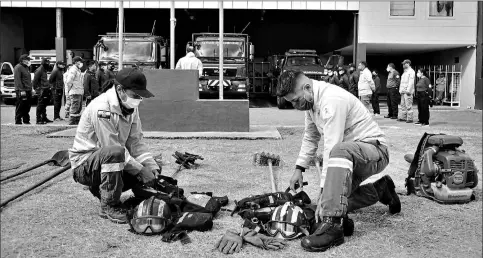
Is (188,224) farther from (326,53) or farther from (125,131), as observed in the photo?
(326,53)

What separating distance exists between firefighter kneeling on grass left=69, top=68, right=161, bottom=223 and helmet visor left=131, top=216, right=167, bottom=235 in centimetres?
34

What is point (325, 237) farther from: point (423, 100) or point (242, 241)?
point (423, 100)

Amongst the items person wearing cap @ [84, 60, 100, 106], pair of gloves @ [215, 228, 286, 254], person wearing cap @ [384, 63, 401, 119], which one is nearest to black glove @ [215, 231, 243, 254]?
pair of gloves @ [215, 228, 286, 254]

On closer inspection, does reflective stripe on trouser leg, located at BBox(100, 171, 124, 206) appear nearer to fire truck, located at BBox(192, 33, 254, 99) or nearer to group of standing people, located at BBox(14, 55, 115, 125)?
group of standing people, located at BBox(14, 55, 115, 125)

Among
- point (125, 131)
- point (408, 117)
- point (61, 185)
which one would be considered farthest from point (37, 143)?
point (408, 117)

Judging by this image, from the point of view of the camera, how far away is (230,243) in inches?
161

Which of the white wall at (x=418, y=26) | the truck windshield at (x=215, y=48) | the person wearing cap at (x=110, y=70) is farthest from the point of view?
the white wall at (x=418, y=26)

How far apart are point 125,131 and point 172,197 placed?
2.47 feet

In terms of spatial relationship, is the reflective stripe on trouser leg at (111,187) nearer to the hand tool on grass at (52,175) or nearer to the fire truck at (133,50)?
the hand tool on grass at (52,175)

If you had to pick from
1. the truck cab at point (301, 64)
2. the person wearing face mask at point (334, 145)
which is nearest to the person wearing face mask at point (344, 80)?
the truck cab at point (301, 64)

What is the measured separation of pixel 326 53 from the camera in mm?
31625

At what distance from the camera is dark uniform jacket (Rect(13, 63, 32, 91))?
13.1 m

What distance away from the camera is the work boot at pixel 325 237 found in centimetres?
404

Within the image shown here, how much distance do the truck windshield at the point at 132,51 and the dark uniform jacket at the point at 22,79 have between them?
5059mm
